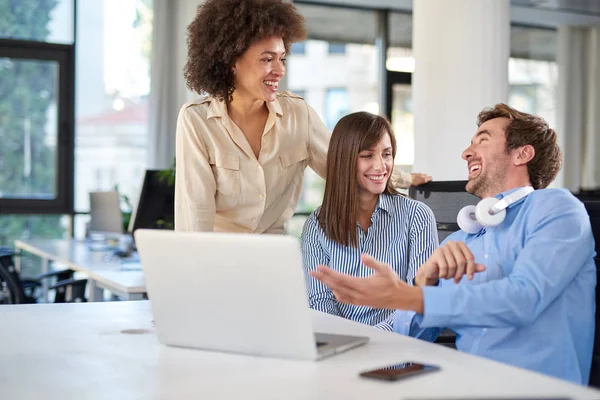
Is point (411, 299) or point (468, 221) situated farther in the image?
point (468, 221)

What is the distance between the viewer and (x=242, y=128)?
287 centimetres

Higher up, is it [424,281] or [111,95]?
[111,95]

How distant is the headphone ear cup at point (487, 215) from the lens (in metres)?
1.95

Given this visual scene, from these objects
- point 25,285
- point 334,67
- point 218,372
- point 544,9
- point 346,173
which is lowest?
point 25,285

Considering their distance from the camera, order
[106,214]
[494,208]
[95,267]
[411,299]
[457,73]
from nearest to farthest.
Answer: [411,299] → [494,208] → [457,73] → [95,267] → [106,214]

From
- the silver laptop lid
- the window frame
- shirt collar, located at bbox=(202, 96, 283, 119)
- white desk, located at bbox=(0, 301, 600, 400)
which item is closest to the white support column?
shirt collar, located at bbox=(202, 96, 283, 119)

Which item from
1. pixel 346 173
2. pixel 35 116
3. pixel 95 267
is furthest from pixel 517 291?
pixel 35 116

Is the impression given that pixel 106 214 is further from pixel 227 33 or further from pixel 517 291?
pixel 517 291

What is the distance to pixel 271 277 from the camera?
145cm

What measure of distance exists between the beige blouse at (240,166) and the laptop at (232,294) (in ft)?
3.40

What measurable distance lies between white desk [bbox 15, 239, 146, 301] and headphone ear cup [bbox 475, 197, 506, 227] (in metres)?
2.08

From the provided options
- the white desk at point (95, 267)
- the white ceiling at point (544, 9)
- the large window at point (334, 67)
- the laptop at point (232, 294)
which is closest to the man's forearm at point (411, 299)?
the laptop at point (232, 294)

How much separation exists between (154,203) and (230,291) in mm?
3477

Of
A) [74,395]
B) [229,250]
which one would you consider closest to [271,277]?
[229,250]
